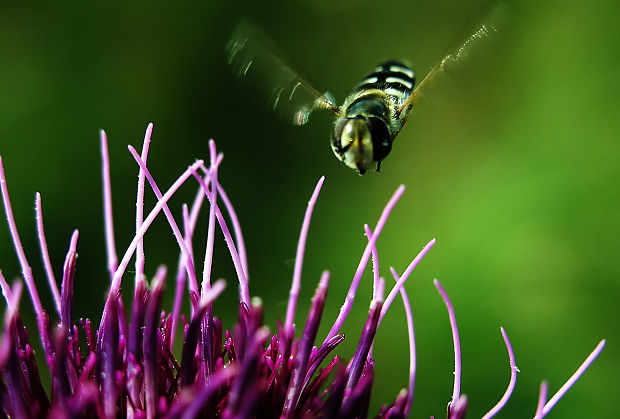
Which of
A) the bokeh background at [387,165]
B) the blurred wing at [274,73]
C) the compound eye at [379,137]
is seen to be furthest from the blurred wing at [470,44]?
the bokeh background at [387,165]

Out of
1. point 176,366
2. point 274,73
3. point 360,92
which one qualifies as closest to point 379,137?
point 360,92

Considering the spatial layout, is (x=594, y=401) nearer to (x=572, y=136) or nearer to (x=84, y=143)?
(x=572, y=136)

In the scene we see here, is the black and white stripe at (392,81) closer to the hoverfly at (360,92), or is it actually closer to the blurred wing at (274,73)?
the hoverfly at (360,92)

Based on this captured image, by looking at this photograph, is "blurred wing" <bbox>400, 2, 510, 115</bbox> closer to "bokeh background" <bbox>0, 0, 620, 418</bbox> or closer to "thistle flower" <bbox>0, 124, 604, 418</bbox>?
"thistle flower" <bbox>0, 124, 604, 418</bbox>

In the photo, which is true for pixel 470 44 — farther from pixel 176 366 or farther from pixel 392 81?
pixel 176 366

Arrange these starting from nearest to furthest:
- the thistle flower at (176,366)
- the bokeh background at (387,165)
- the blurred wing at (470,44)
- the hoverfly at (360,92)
A: the thistle flower at (176,366) → the hoverfly at (360,92) → the blurred wing at (470,44) → the bokeh background at (387,165)
